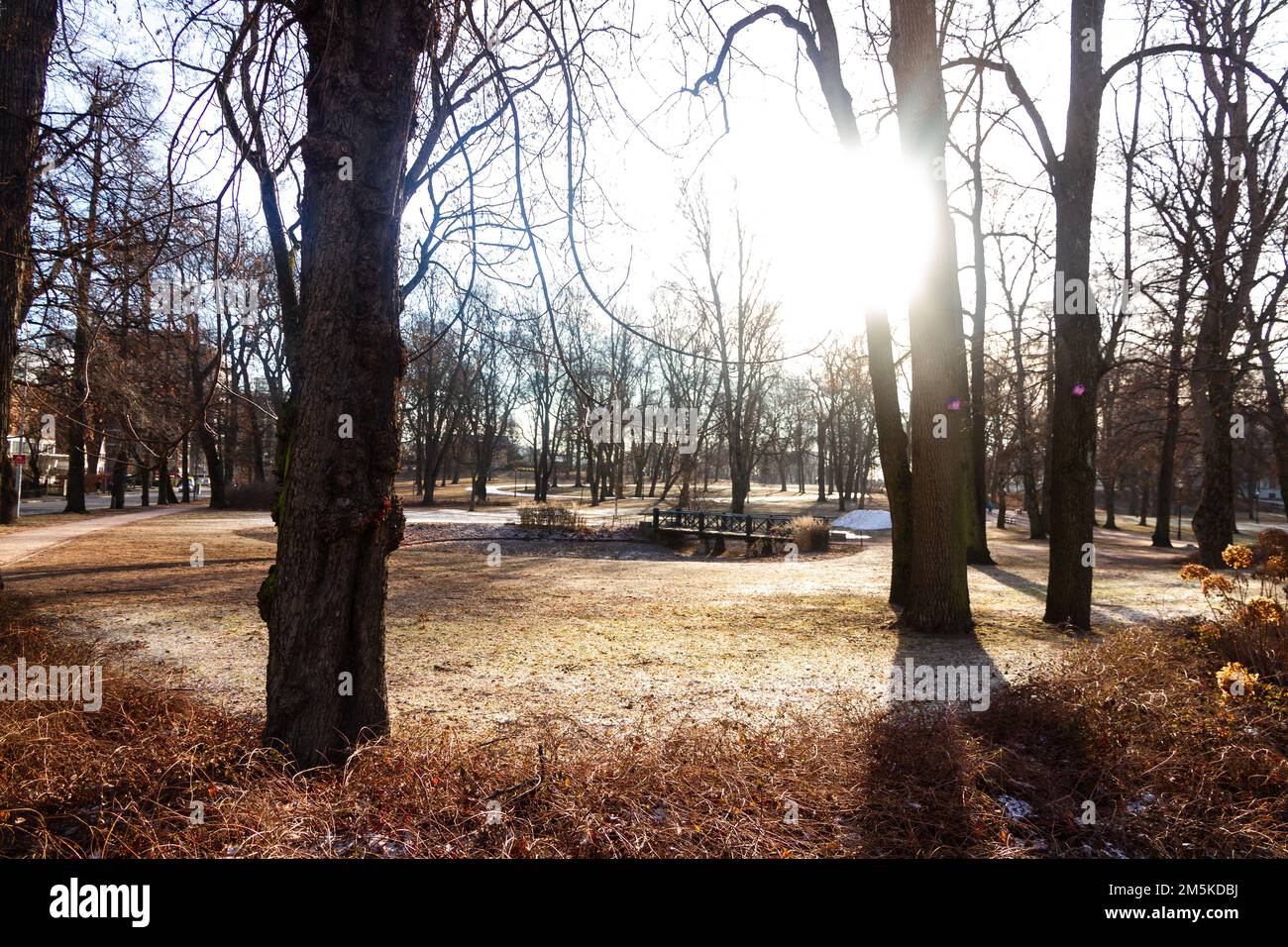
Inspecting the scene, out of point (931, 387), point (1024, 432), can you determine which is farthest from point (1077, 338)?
point (1024, 432)

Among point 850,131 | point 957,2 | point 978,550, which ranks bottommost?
point 978,550

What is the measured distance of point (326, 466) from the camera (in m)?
3.24

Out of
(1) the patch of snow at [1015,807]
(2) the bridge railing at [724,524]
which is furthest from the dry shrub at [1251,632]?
(2) the bridge railing at [724,524]

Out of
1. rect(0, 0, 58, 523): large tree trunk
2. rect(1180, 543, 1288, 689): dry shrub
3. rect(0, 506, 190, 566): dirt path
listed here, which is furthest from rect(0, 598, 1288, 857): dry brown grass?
rect(0, 506, 190, 566): dirt path

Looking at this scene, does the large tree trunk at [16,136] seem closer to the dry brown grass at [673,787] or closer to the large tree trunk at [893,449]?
the dry brown grass at [673,787]

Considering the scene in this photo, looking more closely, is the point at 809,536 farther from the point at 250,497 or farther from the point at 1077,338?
the point at 250,497

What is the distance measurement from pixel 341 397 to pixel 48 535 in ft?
64.8

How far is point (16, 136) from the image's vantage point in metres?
6.51

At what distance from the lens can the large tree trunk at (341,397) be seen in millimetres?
3244

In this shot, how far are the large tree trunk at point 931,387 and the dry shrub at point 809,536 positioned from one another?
41.2 feet

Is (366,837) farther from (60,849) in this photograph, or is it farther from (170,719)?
(170,719)

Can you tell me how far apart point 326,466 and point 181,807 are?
60.9 inches

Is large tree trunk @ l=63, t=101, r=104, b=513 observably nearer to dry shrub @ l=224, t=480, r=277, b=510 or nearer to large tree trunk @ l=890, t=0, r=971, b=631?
large tree trunk @ l=890, t=0, r=971, b=631
